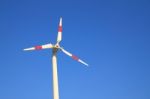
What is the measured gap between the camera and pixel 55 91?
6631 centimetres

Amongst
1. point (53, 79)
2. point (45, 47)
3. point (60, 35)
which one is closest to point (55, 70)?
point (53, 79)

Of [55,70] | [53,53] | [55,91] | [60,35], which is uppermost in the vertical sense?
[60,35]

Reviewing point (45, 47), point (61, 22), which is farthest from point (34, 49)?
point (61, 22)

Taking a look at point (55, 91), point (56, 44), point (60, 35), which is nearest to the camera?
point (55, 91)

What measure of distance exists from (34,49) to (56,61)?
19.2 ft

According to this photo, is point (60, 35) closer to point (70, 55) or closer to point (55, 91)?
point (70, 55)

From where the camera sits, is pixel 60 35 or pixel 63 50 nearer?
pixel 63 50

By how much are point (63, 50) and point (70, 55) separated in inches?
93.7

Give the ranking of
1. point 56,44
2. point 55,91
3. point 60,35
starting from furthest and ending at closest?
point 60,35
point 56,44
point 55,91

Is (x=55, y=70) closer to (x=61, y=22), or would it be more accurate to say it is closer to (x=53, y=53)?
(x=53, y=53)

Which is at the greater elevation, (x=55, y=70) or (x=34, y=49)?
(x=34, y=49)

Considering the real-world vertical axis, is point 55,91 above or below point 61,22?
below

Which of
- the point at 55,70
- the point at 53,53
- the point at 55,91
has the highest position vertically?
the point at 53,53

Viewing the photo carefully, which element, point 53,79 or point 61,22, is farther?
point 61,22
